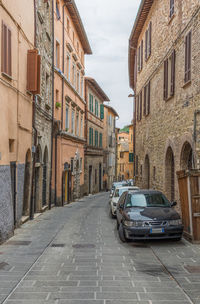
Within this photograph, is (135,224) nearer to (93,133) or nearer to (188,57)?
(188,57)

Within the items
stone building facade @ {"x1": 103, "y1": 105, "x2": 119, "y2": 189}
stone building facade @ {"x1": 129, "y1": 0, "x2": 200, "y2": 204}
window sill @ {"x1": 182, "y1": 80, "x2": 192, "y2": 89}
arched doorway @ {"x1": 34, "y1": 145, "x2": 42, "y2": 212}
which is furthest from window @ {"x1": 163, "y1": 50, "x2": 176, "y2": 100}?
stone building facade @ {"x1": 103, "y1": 105, "x2": 119, "y2": 189}

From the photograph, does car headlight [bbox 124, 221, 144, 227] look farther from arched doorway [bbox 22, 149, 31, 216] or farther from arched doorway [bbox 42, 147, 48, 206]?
arched doorway [bbox 42, 147, 48, 206]

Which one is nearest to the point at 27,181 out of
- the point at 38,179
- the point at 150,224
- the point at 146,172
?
the point at 38,179

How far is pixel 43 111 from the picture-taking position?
55.7 feet

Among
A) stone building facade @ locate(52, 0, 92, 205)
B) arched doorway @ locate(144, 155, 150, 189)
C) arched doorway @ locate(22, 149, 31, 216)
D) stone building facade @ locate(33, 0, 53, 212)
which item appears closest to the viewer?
arched doorway @ locate(22, 149, 31, 216)

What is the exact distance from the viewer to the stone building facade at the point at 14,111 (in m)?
9.89

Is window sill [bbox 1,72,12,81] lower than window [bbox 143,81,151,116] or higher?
lower

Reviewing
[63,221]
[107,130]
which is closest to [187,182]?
[63,221]

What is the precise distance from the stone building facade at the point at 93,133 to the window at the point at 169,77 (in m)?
18.1

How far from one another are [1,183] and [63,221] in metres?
5.49

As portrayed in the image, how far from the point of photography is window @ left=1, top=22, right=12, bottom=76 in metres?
10.0

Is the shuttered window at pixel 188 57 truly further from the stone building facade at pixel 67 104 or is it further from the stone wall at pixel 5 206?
the stone building facade at pixel 67 104

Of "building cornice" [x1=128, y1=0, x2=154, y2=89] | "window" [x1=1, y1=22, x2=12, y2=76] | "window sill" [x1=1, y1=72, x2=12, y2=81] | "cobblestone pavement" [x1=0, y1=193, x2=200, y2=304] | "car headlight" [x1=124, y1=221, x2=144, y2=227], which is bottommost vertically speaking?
→ "cobblestone pavement" [x1=0, y1=193, x2=200, y2=304]

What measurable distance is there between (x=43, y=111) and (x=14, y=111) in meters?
5.57
